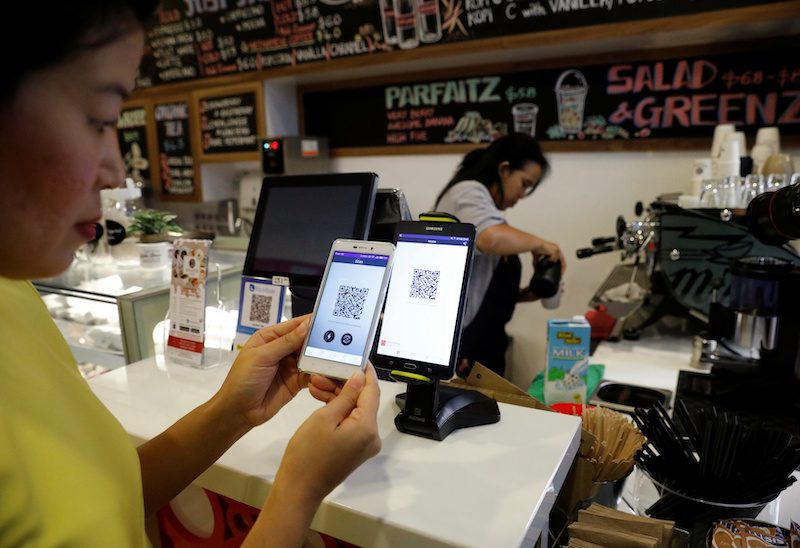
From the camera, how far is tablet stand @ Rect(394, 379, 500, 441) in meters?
0.88

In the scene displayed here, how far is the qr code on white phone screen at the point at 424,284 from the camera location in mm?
898

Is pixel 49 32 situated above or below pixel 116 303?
above

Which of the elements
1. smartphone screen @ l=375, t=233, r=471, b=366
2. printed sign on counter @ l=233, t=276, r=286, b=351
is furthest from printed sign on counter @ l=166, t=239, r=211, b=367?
smartphone screen @ l=375, t=233, r=471, b=366

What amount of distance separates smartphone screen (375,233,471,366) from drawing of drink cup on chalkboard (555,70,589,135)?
2.19 metres

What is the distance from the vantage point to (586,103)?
2.76 meters

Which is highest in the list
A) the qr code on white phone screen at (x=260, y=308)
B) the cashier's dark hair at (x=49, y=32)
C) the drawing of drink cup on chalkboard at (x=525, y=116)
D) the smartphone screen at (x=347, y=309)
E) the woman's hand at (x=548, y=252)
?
the drawing of drink cup on chalkboard at (x=525, y=116)

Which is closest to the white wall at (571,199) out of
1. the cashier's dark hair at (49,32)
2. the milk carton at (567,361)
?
the milk carton at (567,361)

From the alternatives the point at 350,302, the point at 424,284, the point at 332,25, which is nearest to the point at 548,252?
the point at 424,284

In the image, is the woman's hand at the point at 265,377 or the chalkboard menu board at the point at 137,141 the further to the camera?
the chalkboard menu board at the point at 137,141

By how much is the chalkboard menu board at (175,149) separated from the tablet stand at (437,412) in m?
3.57

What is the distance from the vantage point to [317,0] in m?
3.20

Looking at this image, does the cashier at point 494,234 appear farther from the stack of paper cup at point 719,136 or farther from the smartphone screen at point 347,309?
the smartphone screen at point 347,309

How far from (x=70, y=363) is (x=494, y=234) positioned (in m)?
1.68

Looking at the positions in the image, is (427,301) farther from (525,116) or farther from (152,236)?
(525,116)
